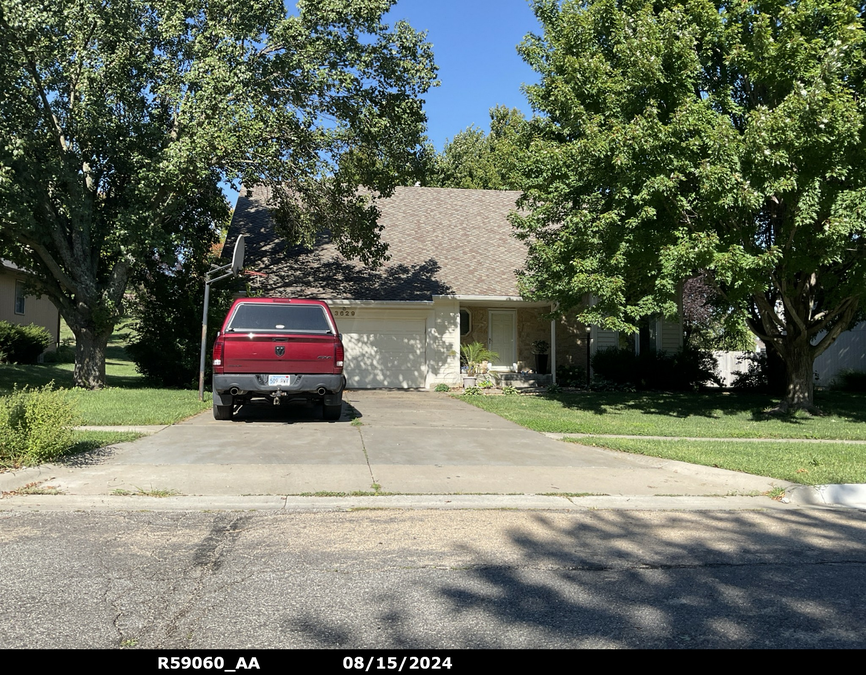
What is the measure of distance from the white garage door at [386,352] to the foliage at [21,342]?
1123 cm

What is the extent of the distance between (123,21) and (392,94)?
6019 mm

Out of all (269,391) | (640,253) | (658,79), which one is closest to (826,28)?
(658,79)

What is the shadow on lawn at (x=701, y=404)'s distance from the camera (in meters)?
15.6

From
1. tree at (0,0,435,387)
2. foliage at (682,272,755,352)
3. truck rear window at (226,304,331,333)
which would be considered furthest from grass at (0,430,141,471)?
foliage at (682,272,755,352)

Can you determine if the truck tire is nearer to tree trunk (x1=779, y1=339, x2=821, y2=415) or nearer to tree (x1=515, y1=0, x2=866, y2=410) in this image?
tree (x1=515, y1=0, x2=866, y2=410)

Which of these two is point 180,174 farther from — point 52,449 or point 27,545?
point 27,545

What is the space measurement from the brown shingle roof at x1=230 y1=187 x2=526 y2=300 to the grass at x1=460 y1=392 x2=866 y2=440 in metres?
4.54

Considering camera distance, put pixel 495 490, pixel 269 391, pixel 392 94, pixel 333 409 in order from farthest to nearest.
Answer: pixel 392 94 → pixel 333 409 → pixel 269 391 → pixel 495 490

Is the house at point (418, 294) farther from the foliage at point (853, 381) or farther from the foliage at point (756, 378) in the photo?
the foliage at point (853, 381)

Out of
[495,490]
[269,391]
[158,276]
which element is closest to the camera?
[495,490]

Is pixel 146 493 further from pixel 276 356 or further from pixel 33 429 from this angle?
pixel 276 356

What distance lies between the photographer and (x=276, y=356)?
436 inches

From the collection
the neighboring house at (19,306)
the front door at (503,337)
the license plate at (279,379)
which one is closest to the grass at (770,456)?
the license plate at (279,379)

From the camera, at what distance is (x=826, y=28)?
480 inches
